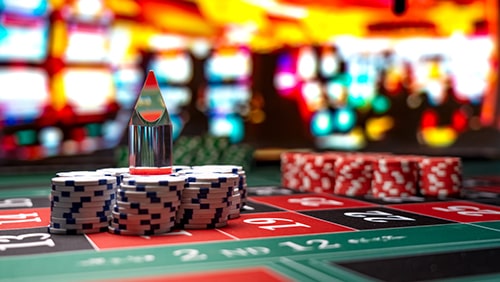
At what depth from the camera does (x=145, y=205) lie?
10.5 feet

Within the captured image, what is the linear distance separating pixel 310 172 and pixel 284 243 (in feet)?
8.08

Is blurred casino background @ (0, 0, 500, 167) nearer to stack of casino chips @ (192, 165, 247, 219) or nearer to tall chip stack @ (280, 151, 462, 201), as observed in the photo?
tall chip stack @ (280, 151, 462, 201)

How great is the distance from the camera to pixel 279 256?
108 inches

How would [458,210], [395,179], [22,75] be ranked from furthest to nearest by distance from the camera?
1. [22,75]
2. [395,179]
3. [458,210]

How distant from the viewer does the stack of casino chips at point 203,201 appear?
3361mm

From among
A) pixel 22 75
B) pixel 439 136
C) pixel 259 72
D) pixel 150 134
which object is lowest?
pixel 439 136

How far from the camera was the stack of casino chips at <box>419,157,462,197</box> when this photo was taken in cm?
509

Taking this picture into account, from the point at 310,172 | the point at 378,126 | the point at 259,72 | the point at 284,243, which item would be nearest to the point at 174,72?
the point at 259,72

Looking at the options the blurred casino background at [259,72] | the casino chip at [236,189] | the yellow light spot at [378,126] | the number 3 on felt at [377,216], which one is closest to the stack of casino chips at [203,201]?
the casino chip at [236,189]

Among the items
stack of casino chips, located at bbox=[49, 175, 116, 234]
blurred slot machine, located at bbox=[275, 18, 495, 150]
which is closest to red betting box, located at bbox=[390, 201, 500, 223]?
stack of casino chips, located at bbox=[49, 175, 116, 234]

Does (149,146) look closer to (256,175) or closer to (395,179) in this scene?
(395,179)

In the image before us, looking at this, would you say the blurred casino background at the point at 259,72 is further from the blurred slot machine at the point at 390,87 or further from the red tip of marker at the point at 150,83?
the red tip of marker at the point at 150,83

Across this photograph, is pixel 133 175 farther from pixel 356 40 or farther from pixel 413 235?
pixel 356 40

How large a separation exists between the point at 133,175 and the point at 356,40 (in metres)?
5.97
